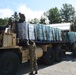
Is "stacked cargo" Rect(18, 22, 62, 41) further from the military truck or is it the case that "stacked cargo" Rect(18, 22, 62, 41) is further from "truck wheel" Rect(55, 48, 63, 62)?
"truck wheel" Rect(55, 48, 63, 62)

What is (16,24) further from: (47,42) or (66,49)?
(66,49)

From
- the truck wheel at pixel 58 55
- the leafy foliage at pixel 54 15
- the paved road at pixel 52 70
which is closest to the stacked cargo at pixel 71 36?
the truck wheel at pixel 58 55

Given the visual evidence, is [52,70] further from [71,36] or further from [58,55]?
[71,36]

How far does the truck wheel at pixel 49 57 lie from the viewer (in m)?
13.7

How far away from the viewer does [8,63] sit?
9445mm

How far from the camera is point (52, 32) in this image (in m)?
14.2

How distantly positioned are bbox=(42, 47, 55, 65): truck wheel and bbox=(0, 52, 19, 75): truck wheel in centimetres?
398

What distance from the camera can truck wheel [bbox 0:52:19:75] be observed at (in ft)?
30.0

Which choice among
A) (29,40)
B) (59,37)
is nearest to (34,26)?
(29,40)

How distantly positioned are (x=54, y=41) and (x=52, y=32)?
81 cm

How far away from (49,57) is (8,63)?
4996mm

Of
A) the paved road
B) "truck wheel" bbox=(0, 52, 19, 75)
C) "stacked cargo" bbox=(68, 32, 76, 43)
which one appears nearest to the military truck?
"truck wheel" bbox=(0, 52, 19, 75)

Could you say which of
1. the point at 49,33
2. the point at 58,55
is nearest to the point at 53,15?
the point at 58,55

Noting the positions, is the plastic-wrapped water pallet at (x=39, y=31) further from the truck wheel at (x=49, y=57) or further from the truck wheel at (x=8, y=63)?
the truck wheel at (x=8, y=63)
